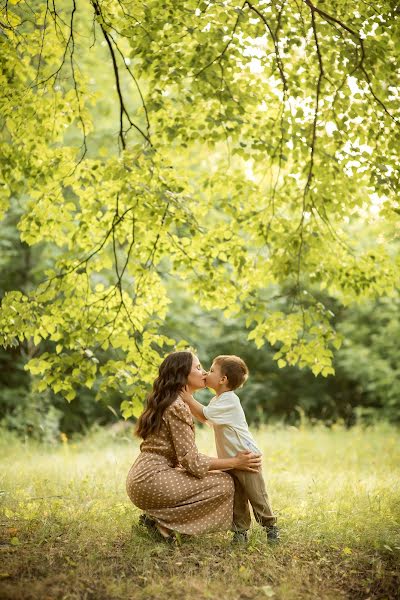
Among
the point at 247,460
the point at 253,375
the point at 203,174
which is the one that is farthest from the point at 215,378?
the point at 253,375

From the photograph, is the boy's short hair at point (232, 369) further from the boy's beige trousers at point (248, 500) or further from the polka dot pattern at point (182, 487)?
the boy's beige trousers at point (248, 500)

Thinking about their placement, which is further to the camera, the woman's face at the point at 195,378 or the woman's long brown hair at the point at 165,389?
the woman's face at the point at 195,378

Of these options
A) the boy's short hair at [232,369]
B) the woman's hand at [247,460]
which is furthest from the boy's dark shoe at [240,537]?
the boy's short hair at [232,369]

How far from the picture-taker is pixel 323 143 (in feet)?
20.1

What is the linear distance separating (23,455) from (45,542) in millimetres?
4477

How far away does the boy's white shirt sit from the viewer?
14.6 ft

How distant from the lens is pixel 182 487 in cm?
428

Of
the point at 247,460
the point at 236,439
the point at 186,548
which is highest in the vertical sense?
the point at 236,439

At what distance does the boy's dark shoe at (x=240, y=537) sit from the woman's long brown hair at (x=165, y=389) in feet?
3.23

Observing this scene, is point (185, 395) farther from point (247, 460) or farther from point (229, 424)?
point (247, 460)

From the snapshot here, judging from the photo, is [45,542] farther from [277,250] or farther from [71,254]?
[277,250]

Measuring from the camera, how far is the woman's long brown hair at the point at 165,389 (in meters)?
4.46

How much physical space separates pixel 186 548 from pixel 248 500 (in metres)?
0.61

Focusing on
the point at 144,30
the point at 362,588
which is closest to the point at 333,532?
the point at 362,588
